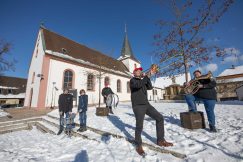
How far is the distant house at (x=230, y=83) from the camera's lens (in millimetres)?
25391

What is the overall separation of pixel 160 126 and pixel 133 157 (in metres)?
0.93

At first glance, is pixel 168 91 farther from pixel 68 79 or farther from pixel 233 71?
pixel 68 79

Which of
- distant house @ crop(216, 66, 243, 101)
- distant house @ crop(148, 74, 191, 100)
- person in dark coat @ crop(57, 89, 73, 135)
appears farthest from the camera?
distant house @ crop(216, 66, 243, 101)

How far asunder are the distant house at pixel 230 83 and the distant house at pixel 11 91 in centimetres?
4046

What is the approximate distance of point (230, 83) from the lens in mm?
27594

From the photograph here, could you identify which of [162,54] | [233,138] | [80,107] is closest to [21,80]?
[80,107]

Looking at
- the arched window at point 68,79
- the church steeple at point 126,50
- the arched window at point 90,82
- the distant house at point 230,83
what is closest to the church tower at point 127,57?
the church steeple at point 126,50

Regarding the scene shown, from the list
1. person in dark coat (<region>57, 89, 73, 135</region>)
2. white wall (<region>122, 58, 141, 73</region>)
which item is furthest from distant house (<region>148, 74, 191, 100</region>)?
person in dark coat (<region>57, 89, 73, 135</region>)

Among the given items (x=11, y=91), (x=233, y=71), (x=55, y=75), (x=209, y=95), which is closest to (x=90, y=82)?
(x=55, y=75)

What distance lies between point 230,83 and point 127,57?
2190cm

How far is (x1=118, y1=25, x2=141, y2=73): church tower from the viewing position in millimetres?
32266

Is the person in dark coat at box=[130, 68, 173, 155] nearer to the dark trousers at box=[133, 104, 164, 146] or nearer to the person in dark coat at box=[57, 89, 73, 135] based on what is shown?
the dark trousers at box=[133, 104, 164, 146]

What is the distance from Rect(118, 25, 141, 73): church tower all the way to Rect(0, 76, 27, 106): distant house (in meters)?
25.5

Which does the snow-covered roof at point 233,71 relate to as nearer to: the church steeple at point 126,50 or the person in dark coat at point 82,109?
the church steeple at point 126,50
